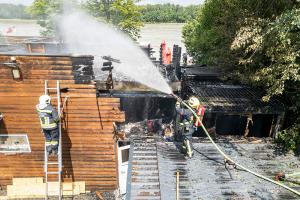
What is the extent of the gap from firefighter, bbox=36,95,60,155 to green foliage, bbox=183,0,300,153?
626 cm

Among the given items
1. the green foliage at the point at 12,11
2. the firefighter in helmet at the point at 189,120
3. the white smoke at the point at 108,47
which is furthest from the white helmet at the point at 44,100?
the green foliage at the point at 12,11

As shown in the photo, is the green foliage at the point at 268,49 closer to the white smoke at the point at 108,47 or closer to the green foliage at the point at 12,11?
the white smoke at the point at 108,47

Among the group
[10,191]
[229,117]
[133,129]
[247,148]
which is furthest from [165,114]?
[10,191]

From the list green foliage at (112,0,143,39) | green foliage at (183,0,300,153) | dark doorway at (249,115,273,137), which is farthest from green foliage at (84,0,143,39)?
dark doorway at (249,115,273,137)

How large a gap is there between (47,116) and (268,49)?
7.53 meters

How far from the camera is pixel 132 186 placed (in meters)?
8.66

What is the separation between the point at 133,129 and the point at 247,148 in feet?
15.3

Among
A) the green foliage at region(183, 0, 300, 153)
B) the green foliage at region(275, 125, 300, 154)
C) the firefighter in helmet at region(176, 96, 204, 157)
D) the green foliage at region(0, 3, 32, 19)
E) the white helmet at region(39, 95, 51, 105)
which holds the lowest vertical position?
the green foliage at region(275, 125, 300, 154)

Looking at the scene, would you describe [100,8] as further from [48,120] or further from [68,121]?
[48,120]

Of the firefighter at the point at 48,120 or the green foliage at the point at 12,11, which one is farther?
the green foliage at the point at 12,11

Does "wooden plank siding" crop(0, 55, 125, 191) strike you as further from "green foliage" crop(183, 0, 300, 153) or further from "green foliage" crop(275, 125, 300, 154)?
"green foliage" crop(275, 125, 300, 154)

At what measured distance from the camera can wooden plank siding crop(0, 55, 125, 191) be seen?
394 inches

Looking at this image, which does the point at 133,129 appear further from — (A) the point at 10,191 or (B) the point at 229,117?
(A) the point at 10,191

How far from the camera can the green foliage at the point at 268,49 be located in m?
9.33
